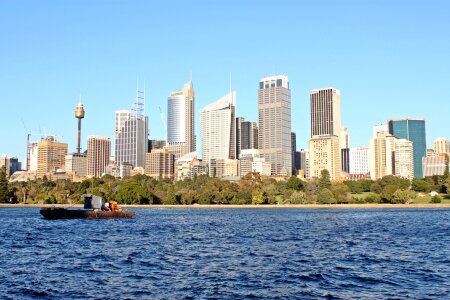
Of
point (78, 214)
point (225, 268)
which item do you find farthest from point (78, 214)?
point (225, 268)

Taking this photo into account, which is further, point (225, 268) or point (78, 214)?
point (78, 214)

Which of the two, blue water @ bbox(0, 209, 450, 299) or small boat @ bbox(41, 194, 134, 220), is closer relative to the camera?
blue water @ bbox(0, 209, 450, 299)

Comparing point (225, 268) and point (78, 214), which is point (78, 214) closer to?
point (78, 214)

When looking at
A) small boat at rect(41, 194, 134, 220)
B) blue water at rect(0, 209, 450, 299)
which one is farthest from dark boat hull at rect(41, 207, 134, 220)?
blue water at rect(0, 209, 450, 299)

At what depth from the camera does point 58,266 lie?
186ft

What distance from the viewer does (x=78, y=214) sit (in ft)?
545

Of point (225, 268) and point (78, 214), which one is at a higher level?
point (78, 214)

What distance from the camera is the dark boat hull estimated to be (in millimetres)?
160125

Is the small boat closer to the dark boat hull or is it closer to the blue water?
the dark boat hull

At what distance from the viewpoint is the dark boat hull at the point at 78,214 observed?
6304 inches

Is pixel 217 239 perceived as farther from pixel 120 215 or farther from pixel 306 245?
pixel 120 215

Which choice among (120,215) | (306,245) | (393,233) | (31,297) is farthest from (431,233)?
(120,215)

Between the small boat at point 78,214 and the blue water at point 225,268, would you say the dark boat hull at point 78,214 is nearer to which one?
the small boat at point 78,214

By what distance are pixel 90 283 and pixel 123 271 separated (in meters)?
6.31
